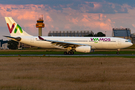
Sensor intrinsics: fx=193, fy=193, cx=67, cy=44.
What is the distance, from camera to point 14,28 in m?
42.1

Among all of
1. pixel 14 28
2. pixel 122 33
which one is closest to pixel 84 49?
pixel 14 28

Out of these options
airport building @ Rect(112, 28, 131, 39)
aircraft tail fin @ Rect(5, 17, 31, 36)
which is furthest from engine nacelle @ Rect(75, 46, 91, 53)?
airport building @ Rect(112, 28, 131, 39)

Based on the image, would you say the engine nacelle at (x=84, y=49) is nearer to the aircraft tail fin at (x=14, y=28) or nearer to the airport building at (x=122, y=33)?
the aircraft tail fin at (x=14, y=28)

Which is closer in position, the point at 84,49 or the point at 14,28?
the point at 84,49

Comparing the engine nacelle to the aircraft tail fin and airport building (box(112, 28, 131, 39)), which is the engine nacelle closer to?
the aircraft tail fin

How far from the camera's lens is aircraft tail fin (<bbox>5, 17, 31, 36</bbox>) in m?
42.0

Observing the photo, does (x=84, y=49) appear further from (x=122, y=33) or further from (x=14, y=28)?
(x=122, y=33)

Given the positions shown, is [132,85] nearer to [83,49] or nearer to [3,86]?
[3,86]

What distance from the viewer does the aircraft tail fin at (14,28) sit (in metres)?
42.0

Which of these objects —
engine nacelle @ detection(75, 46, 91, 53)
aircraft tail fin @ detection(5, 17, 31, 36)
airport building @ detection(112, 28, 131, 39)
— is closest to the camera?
engine nacelle @ detection(75, 46, 91, 53)

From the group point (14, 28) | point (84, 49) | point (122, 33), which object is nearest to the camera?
point (84, 49)

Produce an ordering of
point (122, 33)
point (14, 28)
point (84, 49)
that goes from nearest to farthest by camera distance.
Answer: point (84, 49)
point (14, 28)
point (122, 33)

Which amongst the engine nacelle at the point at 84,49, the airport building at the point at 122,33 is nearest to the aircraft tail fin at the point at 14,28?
the engine nacelle at the point at 84,49

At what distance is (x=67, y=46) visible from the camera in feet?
125
